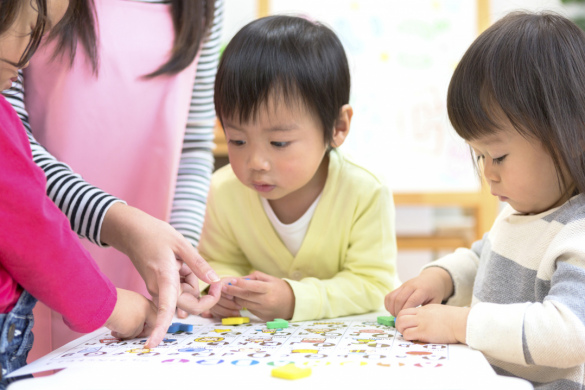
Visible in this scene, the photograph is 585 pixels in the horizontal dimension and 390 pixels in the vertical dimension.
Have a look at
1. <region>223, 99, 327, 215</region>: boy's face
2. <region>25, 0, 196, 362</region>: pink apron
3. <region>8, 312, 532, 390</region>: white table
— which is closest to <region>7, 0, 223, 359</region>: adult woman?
<region>25, 0, 196, 362</region>: pink apron

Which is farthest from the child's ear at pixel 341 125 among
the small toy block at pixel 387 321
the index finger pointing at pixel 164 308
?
the index finger pointing at pixel 164 308

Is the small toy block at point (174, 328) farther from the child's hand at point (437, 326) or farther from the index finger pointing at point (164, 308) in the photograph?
the child's hand at point (437, 326)

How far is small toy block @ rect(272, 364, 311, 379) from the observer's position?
0.51 m

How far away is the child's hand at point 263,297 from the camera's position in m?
0.86

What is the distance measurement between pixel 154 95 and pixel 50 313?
A: 39cm

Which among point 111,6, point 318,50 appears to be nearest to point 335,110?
point 318,50

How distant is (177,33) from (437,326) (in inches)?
25.6

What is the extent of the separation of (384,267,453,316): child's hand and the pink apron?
1.40 ft

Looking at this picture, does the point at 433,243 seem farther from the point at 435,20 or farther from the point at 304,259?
the point at 304,259

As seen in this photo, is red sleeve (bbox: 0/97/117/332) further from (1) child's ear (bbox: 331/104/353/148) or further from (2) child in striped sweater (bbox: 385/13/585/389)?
(1) child's ear (bbox: 331/104/353/148)

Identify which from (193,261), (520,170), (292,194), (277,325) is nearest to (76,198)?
(193,261)

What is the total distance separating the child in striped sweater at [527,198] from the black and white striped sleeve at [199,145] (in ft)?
1.34

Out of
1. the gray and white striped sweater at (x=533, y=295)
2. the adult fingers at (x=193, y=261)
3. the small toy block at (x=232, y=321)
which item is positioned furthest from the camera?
the small toy block at (x=232, y=321)

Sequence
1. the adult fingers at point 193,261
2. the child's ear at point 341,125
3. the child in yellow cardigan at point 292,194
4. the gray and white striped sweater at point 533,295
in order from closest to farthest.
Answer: the gray and white striped sweater at point 533,295 → the adult fingers at point 193,261 → the child in yellow cardigan at point 292,194 → the child's ear at point 341,125
